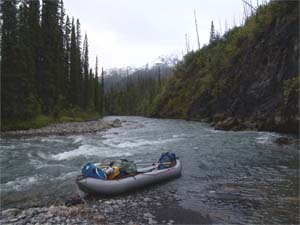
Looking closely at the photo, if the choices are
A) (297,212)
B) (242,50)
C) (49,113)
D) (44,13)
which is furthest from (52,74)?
(297,212)

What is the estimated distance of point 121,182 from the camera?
9164 millimetres

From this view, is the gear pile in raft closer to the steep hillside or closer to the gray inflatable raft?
the gray inflatable raft

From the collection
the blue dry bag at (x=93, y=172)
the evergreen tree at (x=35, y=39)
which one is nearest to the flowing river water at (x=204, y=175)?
the blue dry bag at (x=93, y=172)

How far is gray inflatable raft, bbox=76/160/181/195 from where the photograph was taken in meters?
8.81

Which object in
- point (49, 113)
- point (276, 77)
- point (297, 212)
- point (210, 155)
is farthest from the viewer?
point (49, 113)

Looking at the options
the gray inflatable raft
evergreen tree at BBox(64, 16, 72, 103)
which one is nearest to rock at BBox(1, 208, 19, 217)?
the gray inflatable raft

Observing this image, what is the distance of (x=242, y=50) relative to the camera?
38.4 metres

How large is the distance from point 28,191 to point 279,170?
8.85 metres

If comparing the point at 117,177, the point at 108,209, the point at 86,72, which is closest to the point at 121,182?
the point at 117,177

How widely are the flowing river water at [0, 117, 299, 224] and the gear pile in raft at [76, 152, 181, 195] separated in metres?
0.50

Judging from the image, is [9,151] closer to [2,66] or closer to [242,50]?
[2,66]

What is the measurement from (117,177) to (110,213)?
1.86 meters

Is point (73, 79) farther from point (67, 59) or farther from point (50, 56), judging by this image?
point (50, 56)

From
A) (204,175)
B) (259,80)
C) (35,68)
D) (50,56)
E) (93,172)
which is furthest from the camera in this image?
(50,56)
